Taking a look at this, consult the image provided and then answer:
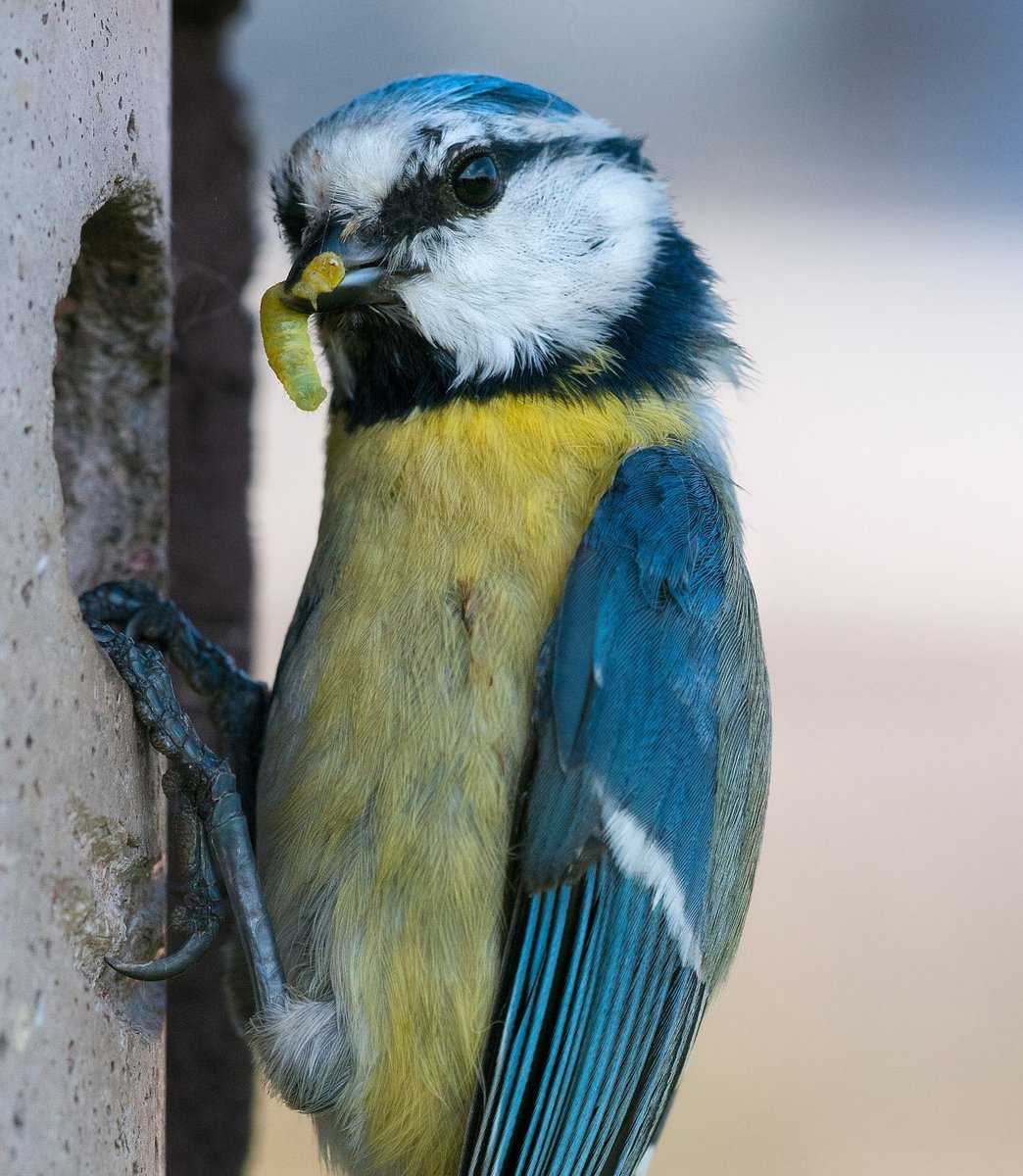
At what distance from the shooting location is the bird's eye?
1.17m

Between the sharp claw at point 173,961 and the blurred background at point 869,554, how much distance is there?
0.78 metres

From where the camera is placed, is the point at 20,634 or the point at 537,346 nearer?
the point at 20,634

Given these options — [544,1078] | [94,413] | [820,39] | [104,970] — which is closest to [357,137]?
[94,413]

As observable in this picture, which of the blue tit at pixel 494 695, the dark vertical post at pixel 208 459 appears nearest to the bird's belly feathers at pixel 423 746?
the blue tit at pixel 494 695

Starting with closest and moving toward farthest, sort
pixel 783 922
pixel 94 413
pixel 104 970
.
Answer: pixel 104 970 → pixel 94 413 → pixel 783 922

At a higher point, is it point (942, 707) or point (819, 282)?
point (819, 282)

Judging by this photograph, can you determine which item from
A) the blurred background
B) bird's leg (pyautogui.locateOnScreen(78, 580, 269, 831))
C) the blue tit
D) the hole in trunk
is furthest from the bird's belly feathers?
the blurred background

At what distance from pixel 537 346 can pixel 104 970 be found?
0.65 metres

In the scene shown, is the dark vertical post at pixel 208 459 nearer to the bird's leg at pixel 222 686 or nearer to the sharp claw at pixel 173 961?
the bird's leg at pixel 222 686

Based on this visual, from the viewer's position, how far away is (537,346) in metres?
1.19

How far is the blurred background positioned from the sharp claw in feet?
2.57

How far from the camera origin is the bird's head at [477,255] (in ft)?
3.78

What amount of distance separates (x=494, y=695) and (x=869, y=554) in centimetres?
126

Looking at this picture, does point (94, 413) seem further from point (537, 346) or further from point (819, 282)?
point (819, 282)
